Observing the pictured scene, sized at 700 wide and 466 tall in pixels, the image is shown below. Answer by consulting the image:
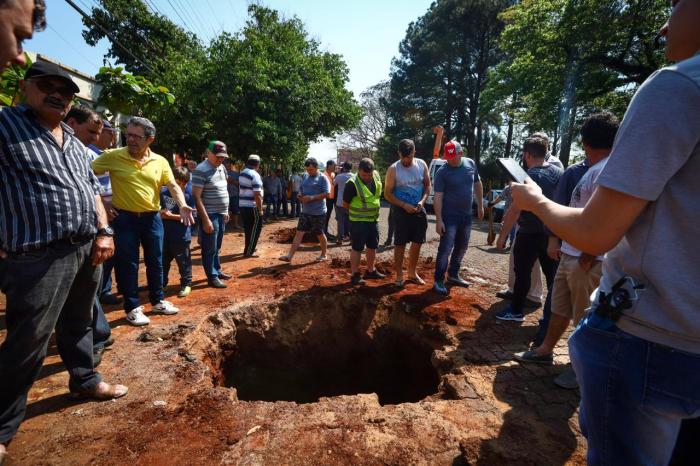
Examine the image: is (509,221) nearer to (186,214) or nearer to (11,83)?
(186,214)

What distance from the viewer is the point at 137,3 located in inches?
831

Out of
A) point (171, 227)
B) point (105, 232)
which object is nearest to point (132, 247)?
point (171, 227)

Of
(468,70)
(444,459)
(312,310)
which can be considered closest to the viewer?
(444,459)

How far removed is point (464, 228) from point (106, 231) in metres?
3.97

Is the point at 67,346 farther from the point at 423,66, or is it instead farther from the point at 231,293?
the point at 423,66

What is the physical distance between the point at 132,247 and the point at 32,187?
1.64m

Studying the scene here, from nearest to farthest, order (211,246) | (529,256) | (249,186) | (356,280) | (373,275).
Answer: (529,256) → (211,246) → (356,280) → (373,275) → (249,186)

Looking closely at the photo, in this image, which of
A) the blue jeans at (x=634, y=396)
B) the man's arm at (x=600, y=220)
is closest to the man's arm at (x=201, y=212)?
the man's arm at (x=600, y=220)

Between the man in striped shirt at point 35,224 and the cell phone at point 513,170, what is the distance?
2.45m

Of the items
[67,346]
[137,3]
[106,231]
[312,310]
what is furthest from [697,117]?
[137,3]

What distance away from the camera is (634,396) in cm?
104

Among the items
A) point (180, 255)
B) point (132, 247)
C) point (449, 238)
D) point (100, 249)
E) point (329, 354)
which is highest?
point (100, 249)

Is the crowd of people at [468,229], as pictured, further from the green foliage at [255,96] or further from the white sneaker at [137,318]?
the green foliage at [255,96]

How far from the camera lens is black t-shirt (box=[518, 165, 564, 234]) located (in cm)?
359
